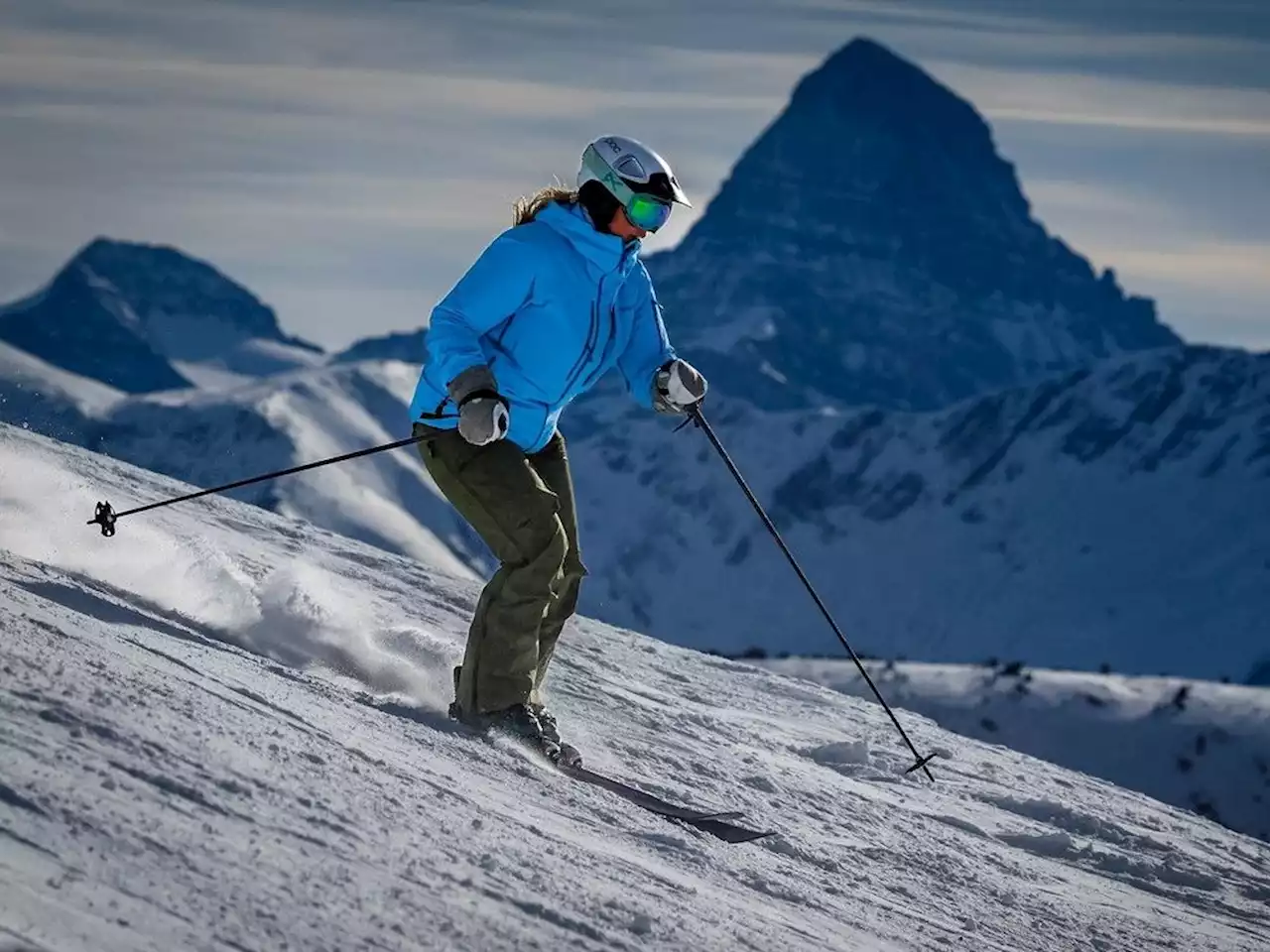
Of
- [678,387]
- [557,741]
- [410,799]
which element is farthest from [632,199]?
[410,799]

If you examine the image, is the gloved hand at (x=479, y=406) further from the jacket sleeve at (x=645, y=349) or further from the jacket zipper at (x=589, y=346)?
the jacket sleeve at (x=645, y=349)

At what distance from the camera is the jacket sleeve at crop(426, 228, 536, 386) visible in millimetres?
7043

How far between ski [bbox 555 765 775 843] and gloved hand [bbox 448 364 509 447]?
1.41 metres

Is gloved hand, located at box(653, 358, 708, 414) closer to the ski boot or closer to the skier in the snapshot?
the skier

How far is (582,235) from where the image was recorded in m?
7.21

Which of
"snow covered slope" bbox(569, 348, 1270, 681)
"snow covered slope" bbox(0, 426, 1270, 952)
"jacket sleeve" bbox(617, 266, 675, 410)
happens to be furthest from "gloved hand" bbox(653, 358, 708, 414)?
"snow covered slope" bbox(569, 348, 1270, 681)

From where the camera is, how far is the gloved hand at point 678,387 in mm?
7707

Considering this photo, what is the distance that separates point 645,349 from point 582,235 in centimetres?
78

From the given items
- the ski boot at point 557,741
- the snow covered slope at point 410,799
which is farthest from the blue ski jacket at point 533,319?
the snow covered slope at point 410,799

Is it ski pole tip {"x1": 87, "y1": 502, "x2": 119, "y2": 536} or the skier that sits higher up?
the skier

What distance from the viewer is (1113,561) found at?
17212cm

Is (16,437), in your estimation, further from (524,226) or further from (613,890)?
(613,890)

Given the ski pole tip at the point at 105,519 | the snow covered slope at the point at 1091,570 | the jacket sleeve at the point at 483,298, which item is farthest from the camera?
the snow covered slope at the point at 1091,570

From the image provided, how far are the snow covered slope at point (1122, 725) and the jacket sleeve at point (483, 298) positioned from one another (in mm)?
20229
